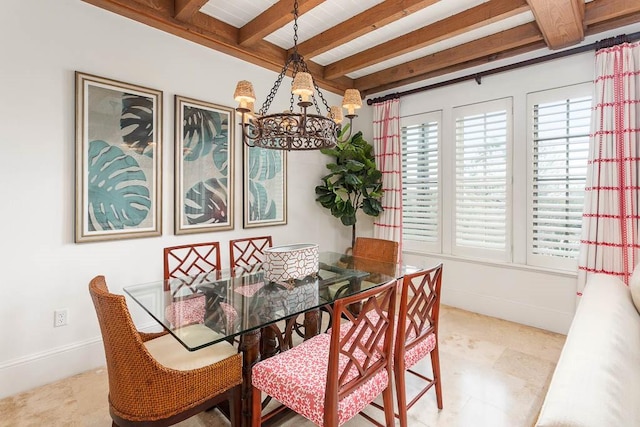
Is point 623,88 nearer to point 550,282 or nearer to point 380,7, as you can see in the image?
point 550,282

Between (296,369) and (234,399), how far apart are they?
0.40 meters

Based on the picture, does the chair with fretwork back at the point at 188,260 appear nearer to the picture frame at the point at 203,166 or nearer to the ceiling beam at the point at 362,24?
the picture frame at the point at 203,166

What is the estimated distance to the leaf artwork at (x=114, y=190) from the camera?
2396mm

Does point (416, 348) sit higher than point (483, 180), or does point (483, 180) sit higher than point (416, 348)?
point (483, 180)

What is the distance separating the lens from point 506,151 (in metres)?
3.36

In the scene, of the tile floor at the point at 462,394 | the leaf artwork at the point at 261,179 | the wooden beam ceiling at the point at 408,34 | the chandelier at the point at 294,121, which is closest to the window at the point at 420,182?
the wooden beam ceiling at the point at 408,34

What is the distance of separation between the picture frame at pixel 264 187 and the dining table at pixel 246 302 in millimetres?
950

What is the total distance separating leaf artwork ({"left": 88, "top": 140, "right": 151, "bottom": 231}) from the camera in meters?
2.40

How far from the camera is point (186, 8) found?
2.49m

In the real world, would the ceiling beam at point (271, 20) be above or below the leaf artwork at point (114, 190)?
above

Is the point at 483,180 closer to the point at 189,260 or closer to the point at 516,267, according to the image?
the point at 516,267

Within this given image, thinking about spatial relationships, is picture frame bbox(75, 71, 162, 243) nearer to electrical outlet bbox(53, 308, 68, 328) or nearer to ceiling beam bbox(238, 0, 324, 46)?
electrical outlet bbox(53, 308, 68, 328)

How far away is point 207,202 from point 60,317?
1362 millimetres

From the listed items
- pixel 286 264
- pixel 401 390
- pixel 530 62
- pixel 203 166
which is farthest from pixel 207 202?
pixel 530 62
